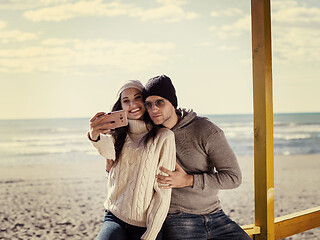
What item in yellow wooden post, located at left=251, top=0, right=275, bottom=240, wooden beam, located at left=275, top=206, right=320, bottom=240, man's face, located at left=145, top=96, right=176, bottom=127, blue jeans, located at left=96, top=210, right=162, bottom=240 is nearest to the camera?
blue jeans, located at left=96, top=210, right=162, bottom=240

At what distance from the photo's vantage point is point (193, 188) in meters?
1.95

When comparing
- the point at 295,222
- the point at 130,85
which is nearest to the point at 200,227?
the point at 130,85

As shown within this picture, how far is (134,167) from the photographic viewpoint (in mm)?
1810

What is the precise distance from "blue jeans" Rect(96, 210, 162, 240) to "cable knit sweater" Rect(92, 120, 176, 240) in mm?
20

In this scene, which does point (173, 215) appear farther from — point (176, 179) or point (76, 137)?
point (76, 137)

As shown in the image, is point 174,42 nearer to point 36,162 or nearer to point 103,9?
point 103,9

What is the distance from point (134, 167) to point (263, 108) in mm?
1114

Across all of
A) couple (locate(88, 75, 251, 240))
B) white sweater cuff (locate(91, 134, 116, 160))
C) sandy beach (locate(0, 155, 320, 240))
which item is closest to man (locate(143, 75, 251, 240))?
couple (locate(88, 75, 251, 240))

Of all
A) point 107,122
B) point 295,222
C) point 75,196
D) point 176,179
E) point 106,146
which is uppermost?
point 107,122

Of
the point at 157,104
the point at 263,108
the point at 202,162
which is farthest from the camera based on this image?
the point at 263,108

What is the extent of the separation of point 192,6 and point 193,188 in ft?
52.8

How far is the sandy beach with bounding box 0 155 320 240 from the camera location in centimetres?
916

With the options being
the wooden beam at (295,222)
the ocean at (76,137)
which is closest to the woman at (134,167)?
the wooden beam at (295,222)

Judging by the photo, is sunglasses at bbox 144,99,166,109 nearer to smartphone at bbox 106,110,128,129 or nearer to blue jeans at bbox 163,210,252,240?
smartphone at bbox 106,110,128,129
